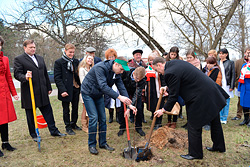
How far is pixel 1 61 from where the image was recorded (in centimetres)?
321

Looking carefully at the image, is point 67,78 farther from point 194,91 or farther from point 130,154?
point 194,91

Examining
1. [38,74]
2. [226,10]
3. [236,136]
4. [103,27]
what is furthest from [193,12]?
[38,74]

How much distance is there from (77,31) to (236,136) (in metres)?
6.19

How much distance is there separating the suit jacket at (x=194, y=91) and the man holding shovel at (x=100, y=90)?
27.0 inches

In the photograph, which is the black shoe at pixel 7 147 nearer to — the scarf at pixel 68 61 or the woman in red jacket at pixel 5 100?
the woman in red jacket at pixel 5 100

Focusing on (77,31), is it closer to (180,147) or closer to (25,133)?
(25,133)

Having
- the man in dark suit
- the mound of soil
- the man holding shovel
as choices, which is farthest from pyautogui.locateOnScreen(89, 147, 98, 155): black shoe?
the man in dark suit

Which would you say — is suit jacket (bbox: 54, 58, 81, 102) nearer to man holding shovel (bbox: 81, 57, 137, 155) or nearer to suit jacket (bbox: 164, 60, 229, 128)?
man holding shovel (bbox: 81, 57, 137, 155)

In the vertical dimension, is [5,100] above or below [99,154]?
above

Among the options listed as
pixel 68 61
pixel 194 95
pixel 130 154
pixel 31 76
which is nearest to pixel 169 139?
pixel 130 154

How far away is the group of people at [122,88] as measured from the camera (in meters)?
2.76

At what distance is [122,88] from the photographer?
3271mm

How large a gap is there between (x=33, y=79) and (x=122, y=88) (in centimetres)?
179

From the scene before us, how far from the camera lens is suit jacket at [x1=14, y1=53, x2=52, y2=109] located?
3.48 metres
